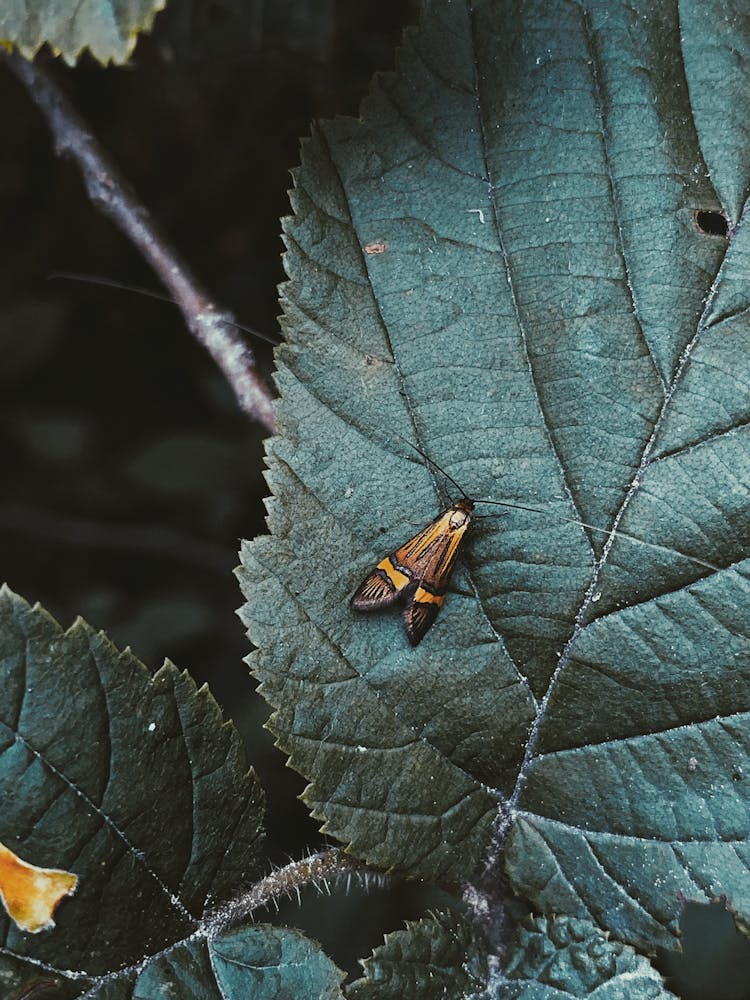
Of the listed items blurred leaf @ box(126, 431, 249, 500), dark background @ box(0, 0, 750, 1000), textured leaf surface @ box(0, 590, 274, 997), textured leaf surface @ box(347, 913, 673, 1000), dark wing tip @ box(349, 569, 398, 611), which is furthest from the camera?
blurred leaf @ box(126, 431, 249, 500)

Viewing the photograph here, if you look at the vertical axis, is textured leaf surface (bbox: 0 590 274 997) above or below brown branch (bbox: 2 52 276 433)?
below

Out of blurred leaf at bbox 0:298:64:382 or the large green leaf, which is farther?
blurred leaf at bbox 0:298:64:382

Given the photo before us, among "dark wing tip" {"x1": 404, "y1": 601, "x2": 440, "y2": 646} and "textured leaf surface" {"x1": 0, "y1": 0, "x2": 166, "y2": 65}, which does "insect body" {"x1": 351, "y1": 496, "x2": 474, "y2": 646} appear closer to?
"dark wing tip" {"x1": 404, "y1": 601, "x2": 440, "y2": 646}

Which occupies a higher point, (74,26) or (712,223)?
(74,26)

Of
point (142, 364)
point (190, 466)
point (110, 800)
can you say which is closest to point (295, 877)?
point (110, 800)

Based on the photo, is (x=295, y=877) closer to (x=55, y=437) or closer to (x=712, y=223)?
(x=712, y=223)

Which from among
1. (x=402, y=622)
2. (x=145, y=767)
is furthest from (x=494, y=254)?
(x=145, y=767)

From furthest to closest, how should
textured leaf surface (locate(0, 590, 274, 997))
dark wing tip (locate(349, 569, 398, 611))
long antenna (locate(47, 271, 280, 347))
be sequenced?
long antenna (locate(47, 271, 280, 347))
dark wing tip (locate(349, 569, 398, 611))
textured leaf surface (locate(0, 590, 274, 997))

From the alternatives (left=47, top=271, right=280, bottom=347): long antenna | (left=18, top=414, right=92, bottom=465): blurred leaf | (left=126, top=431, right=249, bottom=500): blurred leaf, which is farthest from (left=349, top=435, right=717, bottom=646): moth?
(left=18, top=414, right=92, bottom=465): blurred leaf
